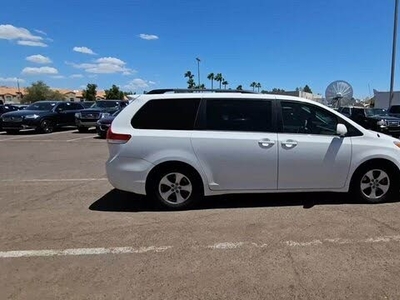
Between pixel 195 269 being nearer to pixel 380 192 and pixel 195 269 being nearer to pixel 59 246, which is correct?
pixel 59 246

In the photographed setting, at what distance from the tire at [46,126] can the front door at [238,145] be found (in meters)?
17.6

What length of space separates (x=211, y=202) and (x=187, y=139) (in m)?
1.19

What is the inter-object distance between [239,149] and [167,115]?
47.1 inches

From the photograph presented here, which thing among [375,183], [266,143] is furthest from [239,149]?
[375,183]

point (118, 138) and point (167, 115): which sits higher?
point (167, 115)

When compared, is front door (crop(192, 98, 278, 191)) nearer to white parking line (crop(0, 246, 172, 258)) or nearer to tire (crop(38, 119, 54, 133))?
white parking line (crop(0, 246, 172, 258))

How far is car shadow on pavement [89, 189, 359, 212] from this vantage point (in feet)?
20.5

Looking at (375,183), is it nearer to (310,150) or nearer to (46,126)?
(310,150)

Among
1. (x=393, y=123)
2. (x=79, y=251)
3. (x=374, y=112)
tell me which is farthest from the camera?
(x=374, y=112)

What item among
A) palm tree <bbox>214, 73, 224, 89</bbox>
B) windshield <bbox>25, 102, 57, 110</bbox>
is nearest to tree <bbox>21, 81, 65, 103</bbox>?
palm tree <bbox>214, 73, 224, 89</bbox>

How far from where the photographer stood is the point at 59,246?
15.4ft

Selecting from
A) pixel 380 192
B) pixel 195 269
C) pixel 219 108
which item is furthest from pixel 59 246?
pixel 380 192

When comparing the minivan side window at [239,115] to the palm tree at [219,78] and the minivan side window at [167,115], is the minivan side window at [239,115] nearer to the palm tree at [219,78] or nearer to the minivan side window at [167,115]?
the minivan side window at [167,115]

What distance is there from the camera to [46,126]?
21859 millimetres
